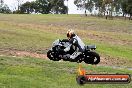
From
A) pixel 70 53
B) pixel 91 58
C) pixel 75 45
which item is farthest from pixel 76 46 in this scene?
pixel 91 58

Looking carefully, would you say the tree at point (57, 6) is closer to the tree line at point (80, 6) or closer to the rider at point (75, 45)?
the tree line at point (80, 6)

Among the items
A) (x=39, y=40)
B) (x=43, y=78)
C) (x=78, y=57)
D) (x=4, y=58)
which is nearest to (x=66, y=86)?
(x=43, y=78)

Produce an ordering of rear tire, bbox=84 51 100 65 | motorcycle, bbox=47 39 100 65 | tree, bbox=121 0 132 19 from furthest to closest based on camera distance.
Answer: tree, bbox=121 0 132 19 → rear tire, bbox=84 51 100 65 → motorcycle, bbox=47 39 100 65

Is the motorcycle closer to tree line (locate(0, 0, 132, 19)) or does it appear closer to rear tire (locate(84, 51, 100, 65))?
rear tire (locate(84, 51, 100, 65))

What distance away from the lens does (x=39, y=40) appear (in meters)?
47.3

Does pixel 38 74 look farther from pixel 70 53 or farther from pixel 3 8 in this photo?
pixel 3 8

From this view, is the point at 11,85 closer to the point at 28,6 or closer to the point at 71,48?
the point at 71,48

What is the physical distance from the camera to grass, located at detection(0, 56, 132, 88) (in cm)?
2198

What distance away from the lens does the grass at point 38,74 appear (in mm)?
21984

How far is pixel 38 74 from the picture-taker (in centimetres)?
2505

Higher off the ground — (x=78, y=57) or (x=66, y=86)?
(x=78, y=57)

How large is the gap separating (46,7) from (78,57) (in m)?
176

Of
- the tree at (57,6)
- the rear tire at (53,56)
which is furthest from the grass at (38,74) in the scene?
the tree at (57,6)

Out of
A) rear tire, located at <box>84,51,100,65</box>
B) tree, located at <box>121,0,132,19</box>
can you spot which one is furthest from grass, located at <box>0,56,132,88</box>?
tree, located at <box>121,0,132,19</box>
